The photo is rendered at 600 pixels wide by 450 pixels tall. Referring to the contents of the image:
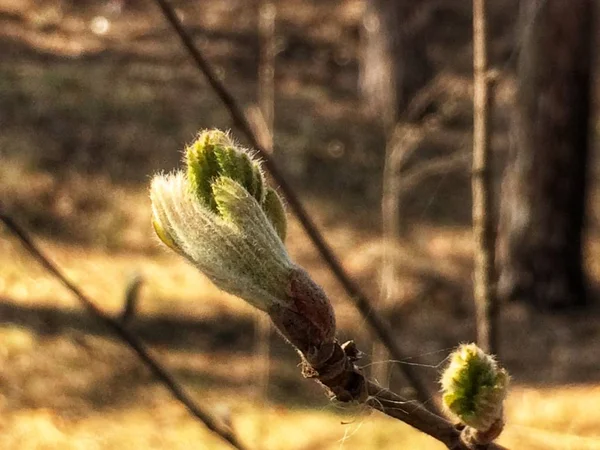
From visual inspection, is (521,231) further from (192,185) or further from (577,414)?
(192,185)

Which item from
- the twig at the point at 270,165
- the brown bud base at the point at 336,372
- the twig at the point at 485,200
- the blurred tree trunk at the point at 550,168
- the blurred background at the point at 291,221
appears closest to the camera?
the brown bud base at the point at 336,372

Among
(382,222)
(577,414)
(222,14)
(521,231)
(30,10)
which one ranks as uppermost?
(222,14)

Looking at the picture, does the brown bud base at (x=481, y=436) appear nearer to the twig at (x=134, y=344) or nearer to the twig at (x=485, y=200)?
the twig at (x=134, y=344)

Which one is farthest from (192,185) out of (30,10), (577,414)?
(30,10)

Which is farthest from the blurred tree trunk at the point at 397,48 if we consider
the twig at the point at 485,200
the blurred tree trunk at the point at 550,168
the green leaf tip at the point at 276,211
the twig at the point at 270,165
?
the green leaf tip at the point at 276,211

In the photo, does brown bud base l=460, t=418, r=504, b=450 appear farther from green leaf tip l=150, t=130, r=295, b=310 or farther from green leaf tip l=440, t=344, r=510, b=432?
green leaf tip l=150, t=130, r=295, b=310

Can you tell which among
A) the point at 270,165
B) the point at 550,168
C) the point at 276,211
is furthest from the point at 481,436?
the point at 550,168
